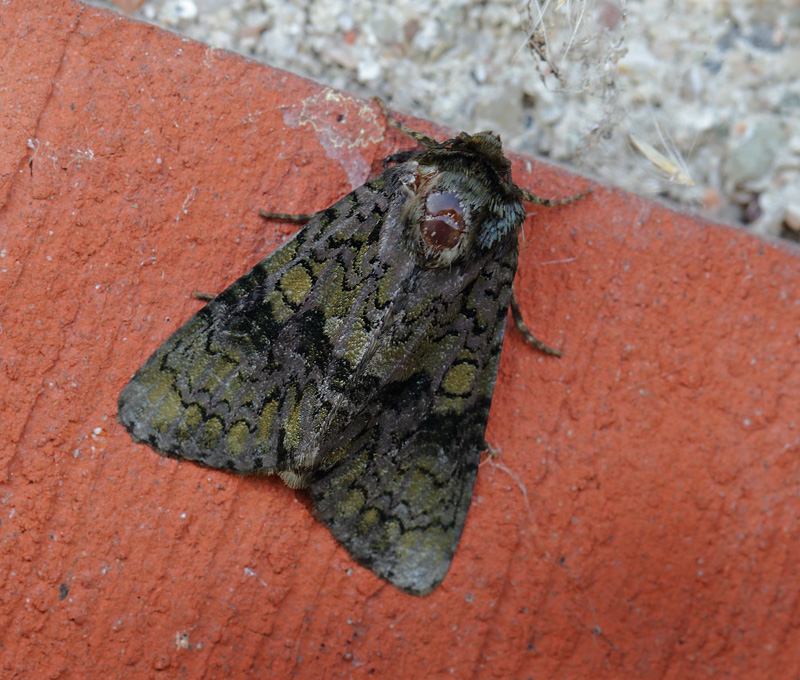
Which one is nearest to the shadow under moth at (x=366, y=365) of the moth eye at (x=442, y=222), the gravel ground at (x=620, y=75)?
the moth eye at (x=442, y=222)

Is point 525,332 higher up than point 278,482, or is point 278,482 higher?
A: point 525,332

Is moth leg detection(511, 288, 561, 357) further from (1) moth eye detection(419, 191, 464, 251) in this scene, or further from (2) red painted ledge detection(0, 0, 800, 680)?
(1) moth eye detection(419, 191, 464, 251)

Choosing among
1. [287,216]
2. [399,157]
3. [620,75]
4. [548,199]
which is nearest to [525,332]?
[548,199]

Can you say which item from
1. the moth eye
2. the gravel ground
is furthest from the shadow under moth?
the gravel ground

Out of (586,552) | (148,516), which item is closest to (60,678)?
(148,516)

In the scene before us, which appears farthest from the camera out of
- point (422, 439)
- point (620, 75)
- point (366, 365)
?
point (620, 75)

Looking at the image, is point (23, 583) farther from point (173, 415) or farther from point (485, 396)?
point (485, 396)

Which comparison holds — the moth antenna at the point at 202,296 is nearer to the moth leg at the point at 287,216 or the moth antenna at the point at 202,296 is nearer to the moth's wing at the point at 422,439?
the moth leg at the point at 287,216

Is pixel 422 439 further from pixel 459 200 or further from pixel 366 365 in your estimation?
pixel 459 200
